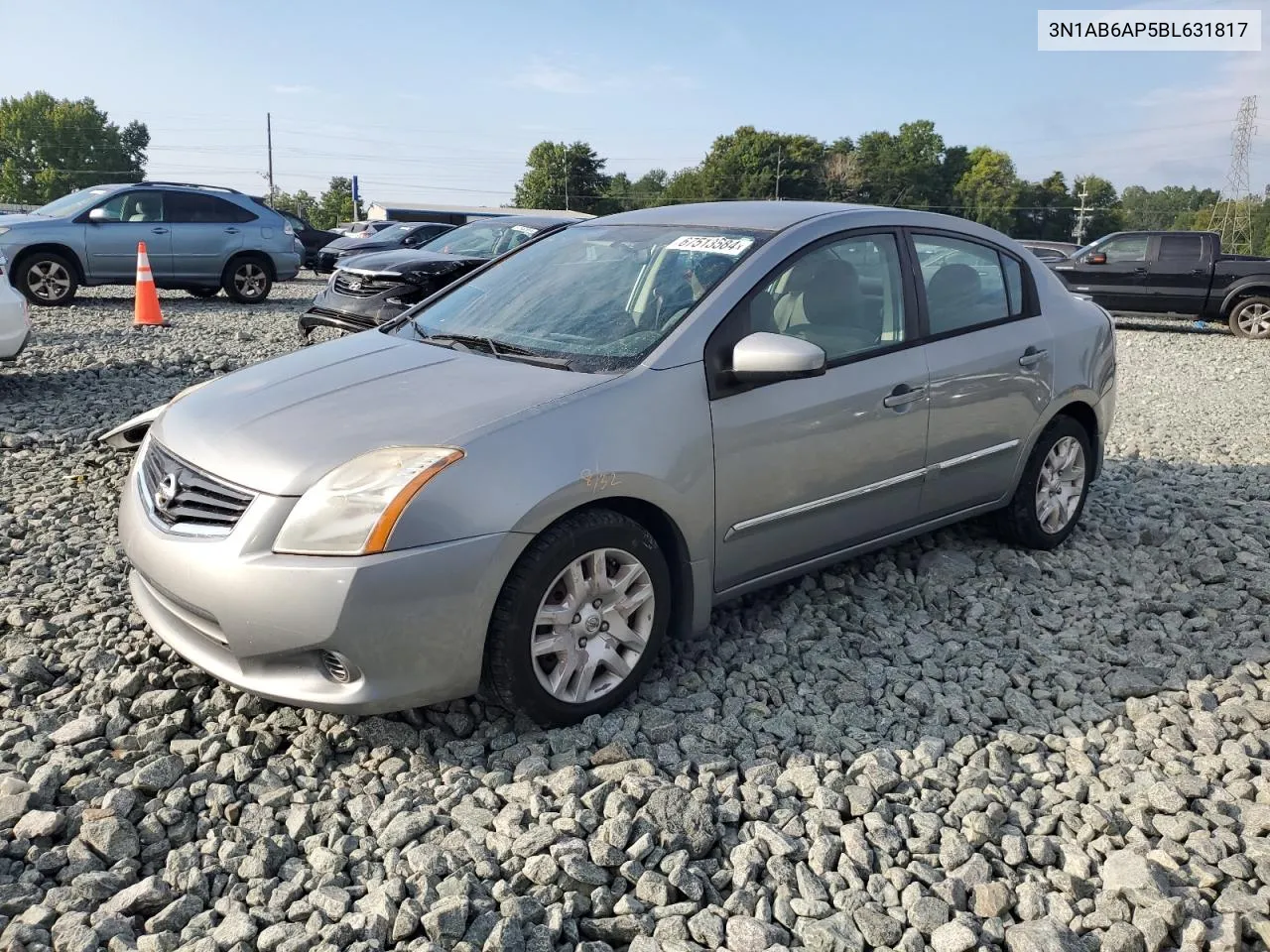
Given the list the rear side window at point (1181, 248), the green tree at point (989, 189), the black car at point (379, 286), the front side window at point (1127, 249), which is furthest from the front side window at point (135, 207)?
the green tree at point (989, 189)

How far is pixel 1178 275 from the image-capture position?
16.5m

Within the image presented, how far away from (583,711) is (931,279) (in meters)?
2.43

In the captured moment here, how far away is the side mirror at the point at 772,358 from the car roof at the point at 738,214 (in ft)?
2.32

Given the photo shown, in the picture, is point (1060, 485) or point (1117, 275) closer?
Answer: point (1060, 485)

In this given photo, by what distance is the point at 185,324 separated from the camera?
12.4 metres

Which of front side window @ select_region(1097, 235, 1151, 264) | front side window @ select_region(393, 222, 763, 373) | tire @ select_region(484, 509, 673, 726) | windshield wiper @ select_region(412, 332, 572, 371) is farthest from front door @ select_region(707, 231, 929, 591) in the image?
front side window @ select_region(1097, 235, 1151, 264)

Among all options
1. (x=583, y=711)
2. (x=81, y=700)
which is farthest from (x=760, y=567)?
(x=81, y=700)

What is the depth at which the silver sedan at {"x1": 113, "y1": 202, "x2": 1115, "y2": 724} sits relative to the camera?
292 centimetres

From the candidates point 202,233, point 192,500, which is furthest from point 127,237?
point 192,500

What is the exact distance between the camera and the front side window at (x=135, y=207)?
1376 centimetres

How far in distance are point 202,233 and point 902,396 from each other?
512 inches

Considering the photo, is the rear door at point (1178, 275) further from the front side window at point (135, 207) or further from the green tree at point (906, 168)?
the green tree at point (906, 168)

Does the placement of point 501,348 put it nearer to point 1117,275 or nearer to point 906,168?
point 1117,275

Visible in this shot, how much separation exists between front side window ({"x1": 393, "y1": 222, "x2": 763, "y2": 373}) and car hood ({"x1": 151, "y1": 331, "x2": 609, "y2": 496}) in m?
0.21
